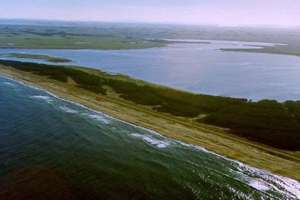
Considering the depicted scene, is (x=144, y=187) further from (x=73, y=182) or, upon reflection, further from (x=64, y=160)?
(x=64, y=160)

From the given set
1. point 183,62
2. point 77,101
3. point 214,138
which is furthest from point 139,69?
point 214,138

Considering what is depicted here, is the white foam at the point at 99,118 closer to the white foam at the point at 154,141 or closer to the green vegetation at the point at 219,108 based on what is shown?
the white foam at the point at 154,141

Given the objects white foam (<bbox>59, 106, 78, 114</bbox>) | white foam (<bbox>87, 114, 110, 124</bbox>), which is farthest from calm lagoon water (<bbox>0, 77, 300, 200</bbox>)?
white foam (<bbox>59, 106, 78, 114</bbox>)

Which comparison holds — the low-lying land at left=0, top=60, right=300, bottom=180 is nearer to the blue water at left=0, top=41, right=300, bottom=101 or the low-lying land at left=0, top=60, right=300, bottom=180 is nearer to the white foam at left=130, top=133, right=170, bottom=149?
the white foam at left=130, top=133, right=170, bottom=149

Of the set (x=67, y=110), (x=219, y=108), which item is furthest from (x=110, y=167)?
(x=219, y=108)

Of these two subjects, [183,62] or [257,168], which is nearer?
[257,168]
